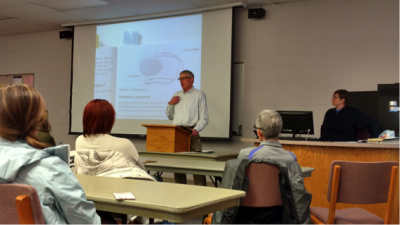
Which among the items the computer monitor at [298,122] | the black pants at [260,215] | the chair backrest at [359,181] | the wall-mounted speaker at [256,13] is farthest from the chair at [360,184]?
the wall-mounted speaker at [256,13]

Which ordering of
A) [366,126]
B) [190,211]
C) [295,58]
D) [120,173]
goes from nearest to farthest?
[190,211] < [120,173] < [366,126] < [295,58]

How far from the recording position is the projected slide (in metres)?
6.11

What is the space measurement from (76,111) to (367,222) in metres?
5.95

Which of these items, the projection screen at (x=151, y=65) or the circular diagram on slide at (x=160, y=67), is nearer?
the projection screen at (x=151, y=65)

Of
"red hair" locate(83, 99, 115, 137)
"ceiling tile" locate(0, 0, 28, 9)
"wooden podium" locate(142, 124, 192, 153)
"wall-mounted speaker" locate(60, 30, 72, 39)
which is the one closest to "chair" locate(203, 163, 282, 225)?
"red hair" locate(83, 99, 115, 137)

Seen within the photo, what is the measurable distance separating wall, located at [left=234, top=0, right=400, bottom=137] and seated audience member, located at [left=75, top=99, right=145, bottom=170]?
3.56 m

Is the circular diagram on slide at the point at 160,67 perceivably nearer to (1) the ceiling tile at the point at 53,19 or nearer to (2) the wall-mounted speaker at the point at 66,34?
(1) the ceiling tile at the point at 53,19

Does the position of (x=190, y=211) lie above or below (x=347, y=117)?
below

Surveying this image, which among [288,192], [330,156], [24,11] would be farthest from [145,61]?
[288,192]

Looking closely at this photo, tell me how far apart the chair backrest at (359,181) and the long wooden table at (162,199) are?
781 mm

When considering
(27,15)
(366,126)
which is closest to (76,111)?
(27,15)

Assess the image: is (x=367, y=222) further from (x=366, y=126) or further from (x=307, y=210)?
(x=366, y=126)

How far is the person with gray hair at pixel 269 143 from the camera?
7.27 feet

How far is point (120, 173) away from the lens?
2150 millimetres
